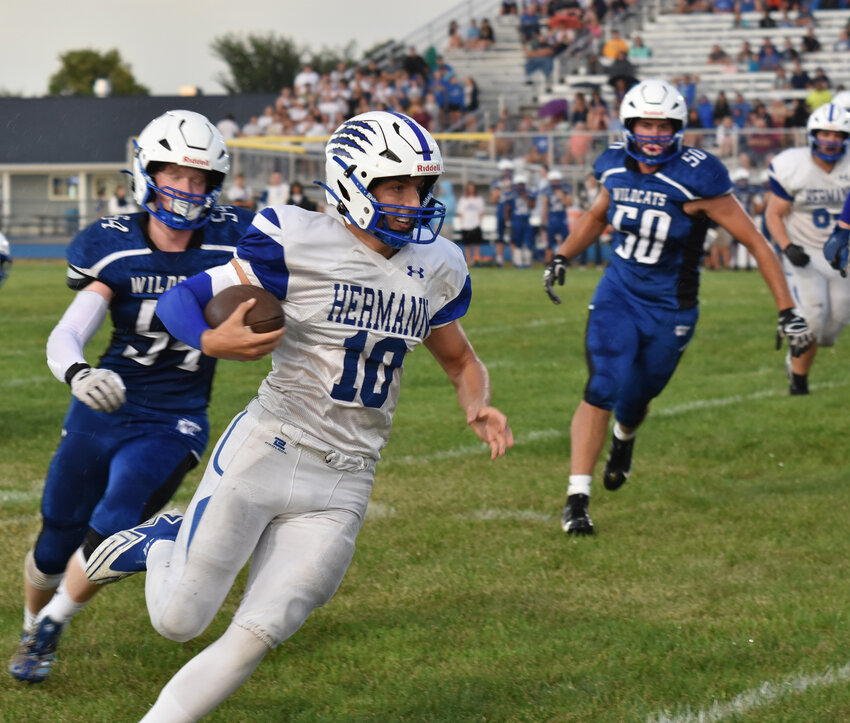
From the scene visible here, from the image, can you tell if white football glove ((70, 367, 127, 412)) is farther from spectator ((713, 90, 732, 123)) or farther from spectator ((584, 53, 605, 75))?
spectator ((584, 53, 605, 75))

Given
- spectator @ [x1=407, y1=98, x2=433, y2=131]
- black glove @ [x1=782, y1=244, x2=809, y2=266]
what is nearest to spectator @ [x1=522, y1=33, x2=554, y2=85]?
spectator @ [x1=407, y1=98, x2=433, y2=131]

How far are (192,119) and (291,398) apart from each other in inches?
49.0

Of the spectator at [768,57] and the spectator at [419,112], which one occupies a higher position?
the spectator at [768,57]

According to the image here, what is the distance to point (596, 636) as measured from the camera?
4.16m

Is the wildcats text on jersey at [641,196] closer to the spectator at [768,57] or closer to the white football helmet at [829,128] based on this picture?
the white football helmet at [829,128]

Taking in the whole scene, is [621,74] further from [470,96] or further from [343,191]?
[343,191]

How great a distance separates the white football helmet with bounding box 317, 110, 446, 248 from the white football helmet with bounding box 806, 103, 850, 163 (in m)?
5.70

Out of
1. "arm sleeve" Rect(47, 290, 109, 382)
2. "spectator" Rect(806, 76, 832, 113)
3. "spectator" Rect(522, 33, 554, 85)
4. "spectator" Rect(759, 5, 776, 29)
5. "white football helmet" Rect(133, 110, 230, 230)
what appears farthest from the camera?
"spectator" Rect(522, 33, 554, 85)

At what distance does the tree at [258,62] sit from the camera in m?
67.1

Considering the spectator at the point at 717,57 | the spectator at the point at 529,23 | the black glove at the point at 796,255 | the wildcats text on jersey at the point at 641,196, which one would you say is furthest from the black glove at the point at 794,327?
the spectator at the point at 529,23

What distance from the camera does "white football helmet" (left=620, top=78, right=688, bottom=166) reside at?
5.84 metres

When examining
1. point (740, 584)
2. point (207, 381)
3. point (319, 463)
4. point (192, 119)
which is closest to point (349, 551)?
point (319, 463)

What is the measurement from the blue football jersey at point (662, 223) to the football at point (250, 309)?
3.17 meters

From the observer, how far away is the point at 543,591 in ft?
15.4
